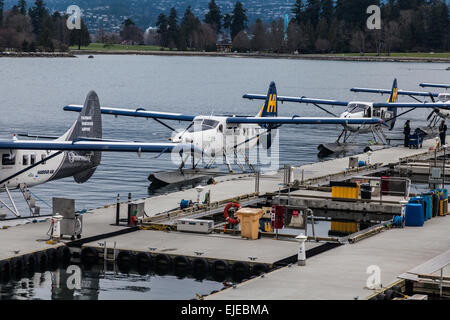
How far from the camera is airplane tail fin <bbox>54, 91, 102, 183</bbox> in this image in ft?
83.6

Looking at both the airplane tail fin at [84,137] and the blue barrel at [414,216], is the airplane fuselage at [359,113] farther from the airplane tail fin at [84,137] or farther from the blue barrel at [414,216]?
the blue barrel at [414,216]

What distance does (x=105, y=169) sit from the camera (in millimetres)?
38250

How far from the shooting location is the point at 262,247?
66.1ft

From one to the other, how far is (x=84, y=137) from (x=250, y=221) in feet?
24.1

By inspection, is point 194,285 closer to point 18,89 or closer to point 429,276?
point 429,276

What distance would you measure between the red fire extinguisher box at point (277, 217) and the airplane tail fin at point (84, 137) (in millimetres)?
6468

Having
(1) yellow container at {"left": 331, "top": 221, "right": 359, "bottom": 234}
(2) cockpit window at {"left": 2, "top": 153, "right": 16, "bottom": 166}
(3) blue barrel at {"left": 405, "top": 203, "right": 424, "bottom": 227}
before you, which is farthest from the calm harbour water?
(1) yellow container at {"left": 331, "top": 221, "right": 359, "bottom": 234}

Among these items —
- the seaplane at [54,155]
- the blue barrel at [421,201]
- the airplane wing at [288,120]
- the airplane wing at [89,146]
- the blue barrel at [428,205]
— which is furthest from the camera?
the airplane wing at [288,120]

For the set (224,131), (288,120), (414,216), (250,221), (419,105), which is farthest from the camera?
(419,105)

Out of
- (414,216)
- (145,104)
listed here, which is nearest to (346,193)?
(414,216)

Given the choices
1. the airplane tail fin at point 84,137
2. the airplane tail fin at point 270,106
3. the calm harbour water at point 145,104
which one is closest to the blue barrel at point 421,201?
the calm harbour water at point 145,104

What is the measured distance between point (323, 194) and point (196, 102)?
66.1 metres

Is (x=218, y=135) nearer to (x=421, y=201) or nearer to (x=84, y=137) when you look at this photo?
(x=84, y=137)

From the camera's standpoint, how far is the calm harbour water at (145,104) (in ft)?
100
